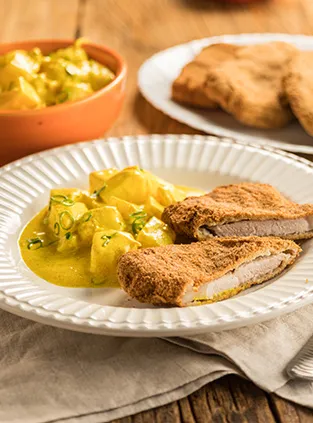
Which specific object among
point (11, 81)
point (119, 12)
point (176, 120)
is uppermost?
point (11, 81)

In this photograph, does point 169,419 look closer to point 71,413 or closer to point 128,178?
point 71,413

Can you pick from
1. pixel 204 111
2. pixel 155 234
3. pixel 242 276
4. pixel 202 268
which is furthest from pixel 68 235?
pixel 204 111

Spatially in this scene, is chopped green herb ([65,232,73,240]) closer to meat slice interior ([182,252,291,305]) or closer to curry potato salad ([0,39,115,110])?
meat slice interior ([182,252,291,305])

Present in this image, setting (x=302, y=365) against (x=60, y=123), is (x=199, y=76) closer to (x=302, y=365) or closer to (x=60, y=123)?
(x=60, y=123)

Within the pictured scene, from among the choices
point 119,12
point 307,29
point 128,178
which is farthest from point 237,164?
point 119,12

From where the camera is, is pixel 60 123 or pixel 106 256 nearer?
pixel 106 256

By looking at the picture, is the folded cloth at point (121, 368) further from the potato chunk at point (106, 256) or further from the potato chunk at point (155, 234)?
the potato chunk at point (155, 234)
